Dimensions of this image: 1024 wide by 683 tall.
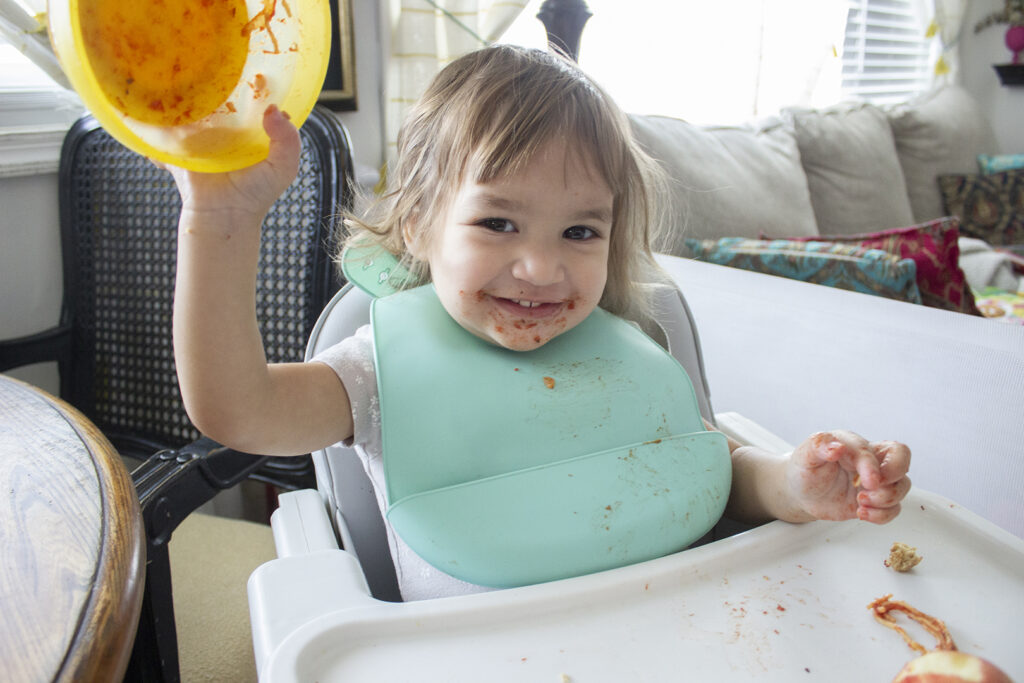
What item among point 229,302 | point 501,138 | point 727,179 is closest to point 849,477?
point 501,138

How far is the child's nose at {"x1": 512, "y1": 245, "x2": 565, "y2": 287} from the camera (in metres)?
0.78

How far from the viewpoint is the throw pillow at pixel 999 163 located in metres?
3.44

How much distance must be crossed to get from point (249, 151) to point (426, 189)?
344mm

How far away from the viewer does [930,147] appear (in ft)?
10.8

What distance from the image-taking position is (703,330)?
150 centimetres

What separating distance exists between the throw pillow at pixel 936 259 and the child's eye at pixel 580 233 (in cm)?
86

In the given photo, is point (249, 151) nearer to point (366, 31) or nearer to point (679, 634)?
point (679, 634)

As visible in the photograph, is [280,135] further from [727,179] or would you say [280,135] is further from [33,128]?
[727,179]

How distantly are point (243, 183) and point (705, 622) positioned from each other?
53 cm

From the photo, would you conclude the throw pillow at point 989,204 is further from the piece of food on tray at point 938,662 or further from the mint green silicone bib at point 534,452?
the piece of food on tray at point 938,662

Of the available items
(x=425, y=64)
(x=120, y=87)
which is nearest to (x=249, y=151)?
(x=120, y=87)

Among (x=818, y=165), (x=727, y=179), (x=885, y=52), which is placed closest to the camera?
(x=727, y=179)

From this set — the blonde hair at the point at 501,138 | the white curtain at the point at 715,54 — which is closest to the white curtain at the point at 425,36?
the white curtain at the point at 715,54

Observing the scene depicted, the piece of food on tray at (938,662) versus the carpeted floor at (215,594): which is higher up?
the piece of food on tray at (938,662)
